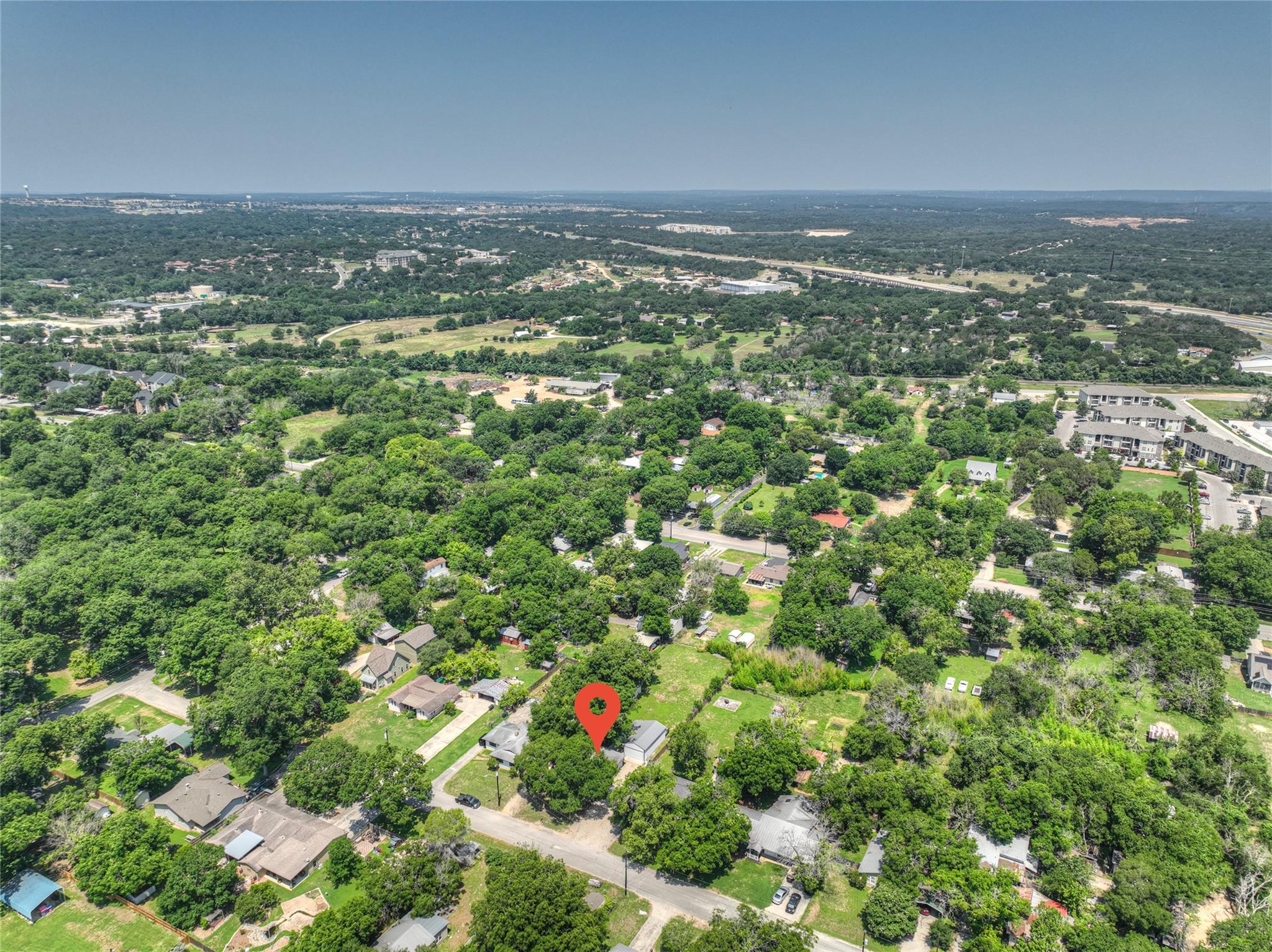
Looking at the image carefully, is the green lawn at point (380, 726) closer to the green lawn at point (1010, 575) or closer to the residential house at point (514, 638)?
the residential house at point (514, 638)

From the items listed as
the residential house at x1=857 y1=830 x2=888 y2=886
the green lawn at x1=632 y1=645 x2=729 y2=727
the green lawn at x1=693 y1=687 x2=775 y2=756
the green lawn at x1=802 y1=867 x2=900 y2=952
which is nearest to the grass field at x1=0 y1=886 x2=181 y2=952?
the green lawn at x1=632 y1=645 x2=729 y2=727

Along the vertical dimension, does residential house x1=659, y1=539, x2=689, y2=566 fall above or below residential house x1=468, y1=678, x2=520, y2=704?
above

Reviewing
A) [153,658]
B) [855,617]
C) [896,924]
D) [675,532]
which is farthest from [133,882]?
[675,532]

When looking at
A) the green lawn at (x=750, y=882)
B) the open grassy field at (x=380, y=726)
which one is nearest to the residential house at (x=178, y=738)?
the open grassy field at (x=380, y=726)

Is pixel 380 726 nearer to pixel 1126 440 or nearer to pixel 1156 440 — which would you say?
pixel 1126 440

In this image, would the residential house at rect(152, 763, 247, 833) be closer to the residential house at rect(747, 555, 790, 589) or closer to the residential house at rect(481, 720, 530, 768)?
the residential house at rect(481, 720, 530, 768)

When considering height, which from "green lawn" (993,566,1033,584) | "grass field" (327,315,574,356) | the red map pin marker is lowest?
"green lawn" (993,566,1033,584)
